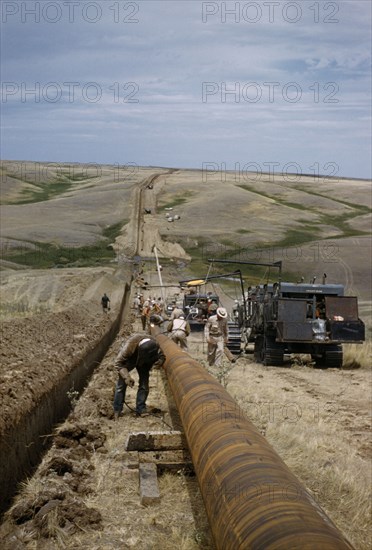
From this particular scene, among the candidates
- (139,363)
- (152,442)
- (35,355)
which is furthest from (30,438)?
(35,355)

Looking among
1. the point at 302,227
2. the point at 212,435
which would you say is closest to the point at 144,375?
the point at 212,435

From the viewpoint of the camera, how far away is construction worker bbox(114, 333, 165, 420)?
1088 cm

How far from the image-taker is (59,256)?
210 ft

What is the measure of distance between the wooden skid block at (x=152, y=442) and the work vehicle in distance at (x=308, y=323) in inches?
488

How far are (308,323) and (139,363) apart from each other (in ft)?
36.0

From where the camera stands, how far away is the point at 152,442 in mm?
8812

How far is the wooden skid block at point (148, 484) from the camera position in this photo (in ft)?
23.5

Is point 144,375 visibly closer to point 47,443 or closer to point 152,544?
point 47,443

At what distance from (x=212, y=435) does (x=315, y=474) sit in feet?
9.75

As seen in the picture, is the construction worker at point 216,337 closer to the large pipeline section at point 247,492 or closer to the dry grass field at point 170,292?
the dry grass field at point 170,292

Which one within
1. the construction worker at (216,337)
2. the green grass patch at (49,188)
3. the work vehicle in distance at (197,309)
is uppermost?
the green grass patch at (49,188)

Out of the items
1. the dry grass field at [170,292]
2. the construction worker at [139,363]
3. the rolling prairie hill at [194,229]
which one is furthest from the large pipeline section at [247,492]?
the rolling prairie hill at [194,229]

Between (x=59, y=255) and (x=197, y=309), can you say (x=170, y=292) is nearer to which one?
(x=59, y=255)

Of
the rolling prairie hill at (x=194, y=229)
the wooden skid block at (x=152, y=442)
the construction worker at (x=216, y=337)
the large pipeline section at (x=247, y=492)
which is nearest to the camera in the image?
the large pipeline section at (x=247, y=492)
